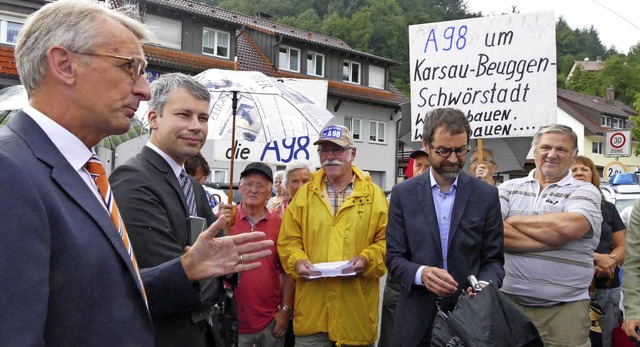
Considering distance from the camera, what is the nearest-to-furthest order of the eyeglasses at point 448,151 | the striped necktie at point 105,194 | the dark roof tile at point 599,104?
the striped necktie at point 105,194, the eyeglasses at point 448,151, the dark roof tile at point 599,104

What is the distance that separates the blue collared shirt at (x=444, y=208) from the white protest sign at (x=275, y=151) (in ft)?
10.2

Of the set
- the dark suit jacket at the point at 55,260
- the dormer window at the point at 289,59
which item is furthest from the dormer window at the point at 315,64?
the dark suit jacket at the point at 55,260

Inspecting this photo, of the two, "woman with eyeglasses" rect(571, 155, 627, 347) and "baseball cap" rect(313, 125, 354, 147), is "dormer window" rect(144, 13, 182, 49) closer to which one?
"baseball cap" rect(313, 125, 354, 147)

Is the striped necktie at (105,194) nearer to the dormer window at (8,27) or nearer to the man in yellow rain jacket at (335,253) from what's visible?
the man in yellow rain jacket at (335,253)

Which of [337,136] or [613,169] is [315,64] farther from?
[337,136]

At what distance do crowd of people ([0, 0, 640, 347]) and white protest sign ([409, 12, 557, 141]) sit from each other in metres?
0.58

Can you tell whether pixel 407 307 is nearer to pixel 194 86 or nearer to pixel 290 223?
pixel 290 223

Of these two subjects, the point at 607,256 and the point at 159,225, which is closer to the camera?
the point at 159,225

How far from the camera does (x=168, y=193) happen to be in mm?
2662

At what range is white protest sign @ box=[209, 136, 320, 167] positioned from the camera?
6855mm

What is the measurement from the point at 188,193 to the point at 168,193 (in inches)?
9.4

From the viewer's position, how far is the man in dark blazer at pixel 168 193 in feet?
8.11

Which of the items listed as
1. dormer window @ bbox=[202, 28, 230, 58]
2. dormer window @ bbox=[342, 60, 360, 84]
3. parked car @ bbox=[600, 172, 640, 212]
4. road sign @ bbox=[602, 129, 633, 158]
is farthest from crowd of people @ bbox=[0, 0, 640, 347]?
dormer window @ bbox=[342, 60, 360, 84]

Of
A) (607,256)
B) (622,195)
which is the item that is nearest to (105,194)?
(607,256)
